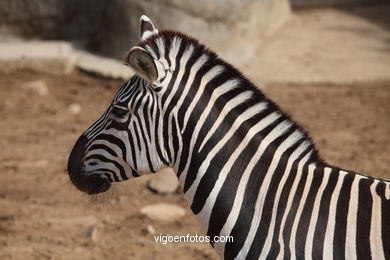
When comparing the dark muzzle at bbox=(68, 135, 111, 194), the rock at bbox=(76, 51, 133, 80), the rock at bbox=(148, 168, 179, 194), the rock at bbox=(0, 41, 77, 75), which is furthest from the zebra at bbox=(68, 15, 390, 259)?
the rock at bbox=(0, 41, 77, 75)

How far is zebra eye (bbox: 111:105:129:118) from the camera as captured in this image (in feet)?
10.0

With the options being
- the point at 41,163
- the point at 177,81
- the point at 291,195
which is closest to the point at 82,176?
the point at 177,81

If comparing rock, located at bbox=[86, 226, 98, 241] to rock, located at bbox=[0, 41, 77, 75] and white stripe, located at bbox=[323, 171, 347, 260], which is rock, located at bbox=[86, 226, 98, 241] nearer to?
white stripe, located at bbox=[323, 171, 347, 260]

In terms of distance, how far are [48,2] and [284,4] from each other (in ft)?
11.9

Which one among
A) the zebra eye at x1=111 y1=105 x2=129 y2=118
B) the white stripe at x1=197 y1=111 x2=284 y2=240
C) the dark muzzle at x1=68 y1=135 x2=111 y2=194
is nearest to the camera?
the white stripe at x1=197 y1=111 x2=284 y2=240

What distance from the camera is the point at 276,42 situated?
9.62 metres

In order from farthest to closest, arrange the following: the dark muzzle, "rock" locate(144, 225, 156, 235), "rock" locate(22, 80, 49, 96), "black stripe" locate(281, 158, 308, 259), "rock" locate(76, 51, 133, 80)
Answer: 1. "rock" locate(76, 51, 133, 80)
2. "rock" locate(22, 80, 49, 96)
3. "rock" locate(144, 225, 156, 235)
4. the dark muzzle
5. "black stripe" locate(281, 158, 308, 259)

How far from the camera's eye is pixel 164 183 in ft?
19.3

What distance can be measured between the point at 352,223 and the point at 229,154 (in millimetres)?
613

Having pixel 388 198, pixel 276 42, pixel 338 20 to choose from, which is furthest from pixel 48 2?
pixel 388 198

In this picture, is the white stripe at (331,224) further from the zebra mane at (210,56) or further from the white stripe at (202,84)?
the white stripe at (202,84)

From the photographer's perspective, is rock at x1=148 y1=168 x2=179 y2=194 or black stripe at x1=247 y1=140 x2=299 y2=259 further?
rock at x1=148 y1=168 x2=179 y2=194

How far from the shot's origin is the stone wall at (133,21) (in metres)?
8.94

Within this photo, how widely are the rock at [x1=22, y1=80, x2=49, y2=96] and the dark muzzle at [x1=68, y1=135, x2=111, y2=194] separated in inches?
207
